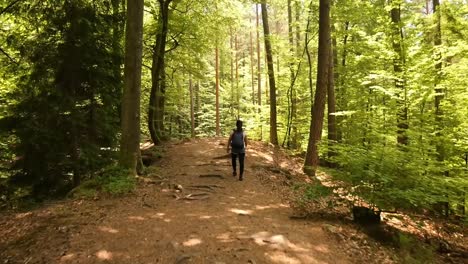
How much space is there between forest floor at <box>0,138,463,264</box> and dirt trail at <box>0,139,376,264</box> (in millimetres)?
15

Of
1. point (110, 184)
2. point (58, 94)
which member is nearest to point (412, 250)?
point (110, 184)

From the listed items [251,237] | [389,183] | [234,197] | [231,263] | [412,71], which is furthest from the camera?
[412,71]

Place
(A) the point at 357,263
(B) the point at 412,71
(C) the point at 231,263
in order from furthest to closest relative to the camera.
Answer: (B) the point at 412,71
(A) the point at 357,263
(C) the point at 231,263

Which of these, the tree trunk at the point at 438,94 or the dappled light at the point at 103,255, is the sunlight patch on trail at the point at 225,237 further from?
the tree trunk at the point at 438,94

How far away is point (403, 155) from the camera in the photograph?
282 inches

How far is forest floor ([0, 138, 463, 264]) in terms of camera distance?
530cm

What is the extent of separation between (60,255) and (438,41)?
14827 millimetres

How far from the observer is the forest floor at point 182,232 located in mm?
5297

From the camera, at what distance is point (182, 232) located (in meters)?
6.27

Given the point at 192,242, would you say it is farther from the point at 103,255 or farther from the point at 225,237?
the point at 103,255

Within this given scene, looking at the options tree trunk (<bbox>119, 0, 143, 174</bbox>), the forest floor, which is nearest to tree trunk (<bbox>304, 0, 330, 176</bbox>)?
the forest floor

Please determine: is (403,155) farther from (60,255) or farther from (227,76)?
(227,76)

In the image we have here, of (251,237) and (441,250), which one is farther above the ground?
(251,237)

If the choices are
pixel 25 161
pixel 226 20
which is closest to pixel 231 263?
pixel 25 161
